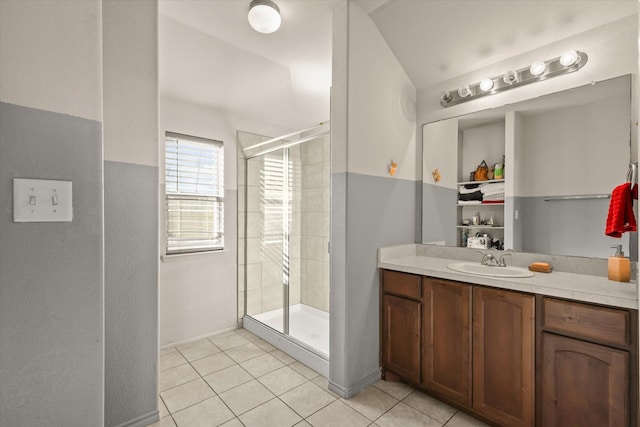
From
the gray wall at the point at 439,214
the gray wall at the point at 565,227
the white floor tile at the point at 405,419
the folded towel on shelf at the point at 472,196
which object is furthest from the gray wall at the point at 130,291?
the gray wall at the point at 565,227

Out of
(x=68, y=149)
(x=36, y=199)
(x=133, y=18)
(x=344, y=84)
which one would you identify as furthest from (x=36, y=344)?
(x=344, y=84)

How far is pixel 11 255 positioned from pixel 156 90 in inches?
45.4

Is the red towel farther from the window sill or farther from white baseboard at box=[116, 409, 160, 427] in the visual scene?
the window sill

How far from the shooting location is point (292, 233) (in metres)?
3.44

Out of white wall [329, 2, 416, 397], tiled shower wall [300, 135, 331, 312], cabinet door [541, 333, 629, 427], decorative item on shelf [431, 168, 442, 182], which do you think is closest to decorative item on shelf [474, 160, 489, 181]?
decorative item on shelf [431, 168, 442, 182]

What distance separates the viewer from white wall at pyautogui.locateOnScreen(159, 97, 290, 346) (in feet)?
9.18

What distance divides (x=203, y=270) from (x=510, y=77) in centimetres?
306

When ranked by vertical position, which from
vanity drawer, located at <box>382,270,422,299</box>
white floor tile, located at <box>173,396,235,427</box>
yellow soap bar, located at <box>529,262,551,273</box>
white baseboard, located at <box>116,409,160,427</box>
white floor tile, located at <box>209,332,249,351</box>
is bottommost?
white floor tile, located at <box>209,332,249,351</box>

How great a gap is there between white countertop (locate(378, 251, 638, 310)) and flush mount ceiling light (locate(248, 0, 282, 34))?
6.01 ft

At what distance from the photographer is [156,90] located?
166 centimetres

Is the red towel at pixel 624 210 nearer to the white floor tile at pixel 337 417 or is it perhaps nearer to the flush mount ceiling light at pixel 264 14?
the white floor tile at pixel 337 417

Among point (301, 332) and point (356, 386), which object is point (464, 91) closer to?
point (356, 386)

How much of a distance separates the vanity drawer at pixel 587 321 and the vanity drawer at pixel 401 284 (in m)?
0.70

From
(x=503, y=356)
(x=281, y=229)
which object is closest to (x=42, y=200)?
(x=503, y=356)
